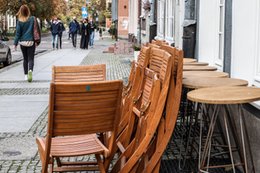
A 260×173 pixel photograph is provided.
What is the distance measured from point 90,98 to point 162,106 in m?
0.62

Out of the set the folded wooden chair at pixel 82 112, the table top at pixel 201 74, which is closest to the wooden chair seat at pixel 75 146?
the folded wooden chair at pixel 82 112

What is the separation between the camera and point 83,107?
4219 millimetres

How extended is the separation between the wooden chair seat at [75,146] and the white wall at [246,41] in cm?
188

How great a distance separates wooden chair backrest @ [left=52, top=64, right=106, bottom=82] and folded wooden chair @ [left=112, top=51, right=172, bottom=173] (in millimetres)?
822

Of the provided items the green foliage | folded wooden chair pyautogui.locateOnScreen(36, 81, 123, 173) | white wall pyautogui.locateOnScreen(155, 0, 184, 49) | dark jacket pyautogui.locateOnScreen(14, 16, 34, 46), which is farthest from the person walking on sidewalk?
the green foliage

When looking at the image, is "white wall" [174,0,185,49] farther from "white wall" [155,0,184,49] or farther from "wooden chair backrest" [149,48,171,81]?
"wooden chair backrest" [149,48,171,81]

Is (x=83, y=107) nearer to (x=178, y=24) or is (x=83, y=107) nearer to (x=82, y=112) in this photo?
(x=82, y=112)

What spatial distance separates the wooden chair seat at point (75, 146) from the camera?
14.9 feet

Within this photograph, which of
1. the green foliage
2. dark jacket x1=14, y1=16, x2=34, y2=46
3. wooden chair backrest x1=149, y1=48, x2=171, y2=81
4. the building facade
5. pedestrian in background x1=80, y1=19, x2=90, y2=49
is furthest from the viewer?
the green foliage

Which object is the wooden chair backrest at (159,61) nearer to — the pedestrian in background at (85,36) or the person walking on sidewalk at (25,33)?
the person walking on sidewalk at (25,33)

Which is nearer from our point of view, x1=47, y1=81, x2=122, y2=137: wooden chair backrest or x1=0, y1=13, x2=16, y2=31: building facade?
x1=47, y1=81, x2=122, y2=137: wooden chair backrest

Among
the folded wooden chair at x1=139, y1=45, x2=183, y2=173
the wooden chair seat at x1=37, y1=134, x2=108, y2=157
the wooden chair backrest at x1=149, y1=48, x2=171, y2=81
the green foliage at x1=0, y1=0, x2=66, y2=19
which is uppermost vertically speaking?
the green foliage at x1=0, y1=0, x2=66, y2=19

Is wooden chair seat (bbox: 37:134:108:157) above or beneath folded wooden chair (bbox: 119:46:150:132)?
beneath

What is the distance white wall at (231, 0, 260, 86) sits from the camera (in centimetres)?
580
